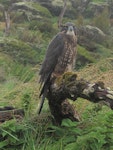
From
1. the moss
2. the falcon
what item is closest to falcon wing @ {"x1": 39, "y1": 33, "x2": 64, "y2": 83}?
the falcon

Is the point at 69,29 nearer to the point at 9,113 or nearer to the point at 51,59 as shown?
the point at 51,59

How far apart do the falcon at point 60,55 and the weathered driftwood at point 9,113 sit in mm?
363

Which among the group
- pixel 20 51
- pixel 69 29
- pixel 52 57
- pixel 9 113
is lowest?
pixel 20 51

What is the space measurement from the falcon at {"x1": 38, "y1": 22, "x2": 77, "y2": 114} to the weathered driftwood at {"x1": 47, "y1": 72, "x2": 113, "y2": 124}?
0.24 meters

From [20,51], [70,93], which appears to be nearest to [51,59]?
[70,93]

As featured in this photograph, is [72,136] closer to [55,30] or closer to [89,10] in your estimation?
[55,30]

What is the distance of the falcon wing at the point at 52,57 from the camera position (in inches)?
237

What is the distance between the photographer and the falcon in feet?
19.8

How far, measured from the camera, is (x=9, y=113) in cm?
613

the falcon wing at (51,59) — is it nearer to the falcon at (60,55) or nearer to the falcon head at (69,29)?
the falcon at (60,55)

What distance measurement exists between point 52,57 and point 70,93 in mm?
907

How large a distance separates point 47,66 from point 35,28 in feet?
56.8

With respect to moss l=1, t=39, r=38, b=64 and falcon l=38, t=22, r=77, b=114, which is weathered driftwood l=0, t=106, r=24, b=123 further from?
moss l=1, t=39, r=38, b=64

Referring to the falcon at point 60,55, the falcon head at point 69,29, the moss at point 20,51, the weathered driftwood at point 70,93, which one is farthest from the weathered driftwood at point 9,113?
the moss at point 20,51
